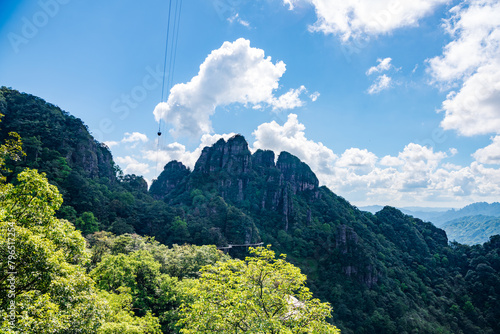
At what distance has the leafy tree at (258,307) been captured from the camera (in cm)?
1147

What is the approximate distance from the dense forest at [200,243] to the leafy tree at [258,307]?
0.76 feet

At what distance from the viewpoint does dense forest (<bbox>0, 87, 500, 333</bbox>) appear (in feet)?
31.4

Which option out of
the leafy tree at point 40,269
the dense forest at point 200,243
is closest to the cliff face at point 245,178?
the dense forest at point 200,243

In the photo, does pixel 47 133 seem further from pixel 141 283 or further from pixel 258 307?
pixel 258 307

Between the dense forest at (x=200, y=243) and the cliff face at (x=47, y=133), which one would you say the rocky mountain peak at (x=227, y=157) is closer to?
the dense forest at (x=200, y=243)

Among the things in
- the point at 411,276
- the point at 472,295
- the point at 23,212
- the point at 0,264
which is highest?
the point at 23,212

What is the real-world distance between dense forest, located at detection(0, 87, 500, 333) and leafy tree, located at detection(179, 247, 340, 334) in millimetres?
233

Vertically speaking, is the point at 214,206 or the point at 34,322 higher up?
the point at 214,206

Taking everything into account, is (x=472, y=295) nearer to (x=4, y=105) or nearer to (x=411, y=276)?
(x=411, y=276)

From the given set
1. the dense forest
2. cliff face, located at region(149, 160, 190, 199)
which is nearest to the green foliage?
the dense forest

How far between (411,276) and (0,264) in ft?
339

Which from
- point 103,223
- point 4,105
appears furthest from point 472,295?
point 4,105

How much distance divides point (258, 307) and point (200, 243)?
5329 centimetres

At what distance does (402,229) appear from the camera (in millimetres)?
109625
